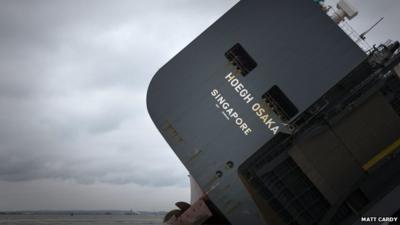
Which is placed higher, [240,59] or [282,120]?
[240,59]

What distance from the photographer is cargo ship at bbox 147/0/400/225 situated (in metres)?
10.0

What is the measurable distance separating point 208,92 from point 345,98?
11.6ft

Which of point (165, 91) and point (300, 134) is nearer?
point (300, 134)

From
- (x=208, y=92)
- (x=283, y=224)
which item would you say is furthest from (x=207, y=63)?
(x=283, y=224)

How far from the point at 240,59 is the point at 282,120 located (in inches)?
79.2

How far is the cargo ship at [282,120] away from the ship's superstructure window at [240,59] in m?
0.03

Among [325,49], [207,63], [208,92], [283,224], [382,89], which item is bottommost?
[283,224]

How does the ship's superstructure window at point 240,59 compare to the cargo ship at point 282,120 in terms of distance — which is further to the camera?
the ship's superstructure window at point 240,59

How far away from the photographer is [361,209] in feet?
33.4

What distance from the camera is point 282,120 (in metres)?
10.1

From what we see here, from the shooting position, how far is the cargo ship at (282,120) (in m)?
10.0

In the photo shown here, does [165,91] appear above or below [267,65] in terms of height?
above

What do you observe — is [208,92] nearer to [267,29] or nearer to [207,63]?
[207,63]

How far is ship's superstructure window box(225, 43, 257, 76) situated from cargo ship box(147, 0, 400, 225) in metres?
0.03
